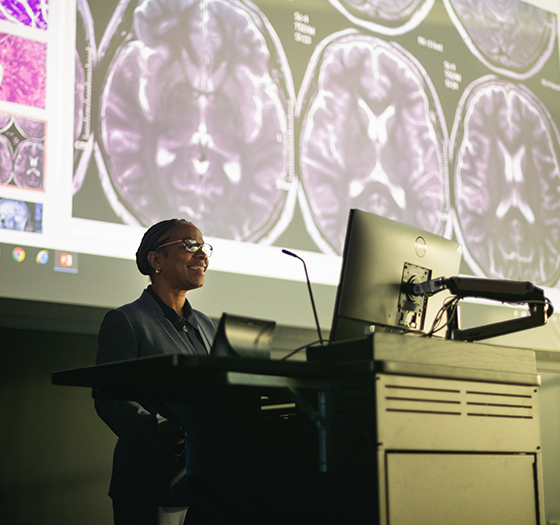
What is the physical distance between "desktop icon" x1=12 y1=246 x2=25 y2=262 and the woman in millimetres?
419

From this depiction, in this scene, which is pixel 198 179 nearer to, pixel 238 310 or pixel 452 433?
pixel 238 310

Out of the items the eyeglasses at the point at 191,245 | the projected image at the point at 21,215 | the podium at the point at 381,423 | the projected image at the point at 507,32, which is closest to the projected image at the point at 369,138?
the projected image at the point at 507,32

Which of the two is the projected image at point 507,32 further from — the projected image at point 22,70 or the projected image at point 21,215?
the projected image at point 21,215

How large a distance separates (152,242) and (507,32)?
2616mm

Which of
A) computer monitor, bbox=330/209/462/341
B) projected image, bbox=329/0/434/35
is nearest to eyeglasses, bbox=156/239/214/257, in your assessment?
computer monitor, bbox=330/209/462/341

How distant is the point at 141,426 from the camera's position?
1606mm

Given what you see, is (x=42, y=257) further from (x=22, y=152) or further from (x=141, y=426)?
(x=141, y=426)

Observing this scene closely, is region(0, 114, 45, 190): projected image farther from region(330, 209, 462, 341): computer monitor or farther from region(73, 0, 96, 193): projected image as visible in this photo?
region(330, 209, 462, 341): computer monitor

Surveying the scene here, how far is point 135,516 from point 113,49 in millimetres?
1640

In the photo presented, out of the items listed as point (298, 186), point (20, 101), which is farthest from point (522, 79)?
point (20, 101)

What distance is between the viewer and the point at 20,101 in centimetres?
229

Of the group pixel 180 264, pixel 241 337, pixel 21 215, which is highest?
pixel 21 215

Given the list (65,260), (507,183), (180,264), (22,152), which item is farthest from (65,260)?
(507,183)

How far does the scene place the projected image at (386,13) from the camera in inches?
125
